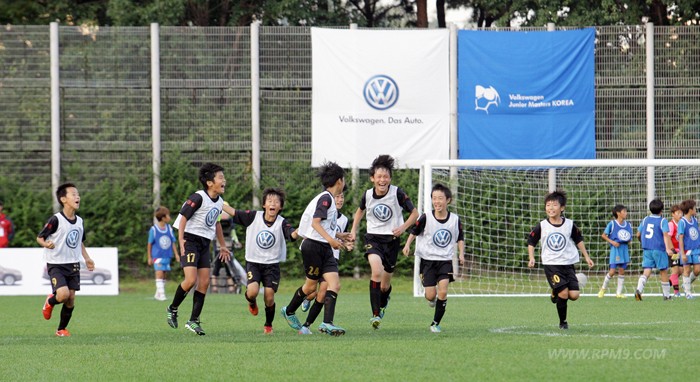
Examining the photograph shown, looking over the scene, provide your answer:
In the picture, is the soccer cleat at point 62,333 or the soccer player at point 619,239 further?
the soccer player at point 619,239

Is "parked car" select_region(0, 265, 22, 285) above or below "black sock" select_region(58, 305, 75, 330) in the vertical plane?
below

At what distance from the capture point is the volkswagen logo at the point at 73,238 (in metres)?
12.6

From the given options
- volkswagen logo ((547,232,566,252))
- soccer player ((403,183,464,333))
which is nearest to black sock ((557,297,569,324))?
volkswagen logo ((547,232,566,252))

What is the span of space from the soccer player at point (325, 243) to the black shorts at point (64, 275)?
274 centimetres

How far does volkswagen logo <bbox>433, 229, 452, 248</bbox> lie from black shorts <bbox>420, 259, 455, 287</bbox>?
0.20 metres

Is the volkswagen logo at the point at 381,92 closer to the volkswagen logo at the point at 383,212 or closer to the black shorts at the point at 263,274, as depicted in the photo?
the volkswagen logo at the point at 383,212

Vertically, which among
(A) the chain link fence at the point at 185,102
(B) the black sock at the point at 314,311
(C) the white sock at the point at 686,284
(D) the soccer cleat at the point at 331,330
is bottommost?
(C) the white sock at the point at 686,284

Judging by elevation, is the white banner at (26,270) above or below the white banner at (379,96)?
below

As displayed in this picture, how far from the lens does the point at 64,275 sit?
12.6 m

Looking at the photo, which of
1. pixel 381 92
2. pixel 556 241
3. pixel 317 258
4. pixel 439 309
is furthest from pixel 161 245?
pixel 556 241

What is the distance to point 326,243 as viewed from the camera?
39.6 feet

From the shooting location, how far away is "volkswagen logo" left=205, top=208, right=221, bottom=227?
1239cm

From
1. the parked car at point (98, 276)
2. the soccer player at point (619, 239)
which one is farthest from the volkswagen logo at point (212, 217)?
the parked car at point (98, 276)

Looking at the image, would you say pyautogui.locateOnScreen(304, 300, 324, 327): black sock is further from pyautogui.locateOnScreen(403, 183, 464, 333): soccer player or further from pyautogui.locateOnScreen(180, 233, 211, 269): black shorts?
pyautogui.locateOnScreen(180, 233, 211, 269): black shorts
